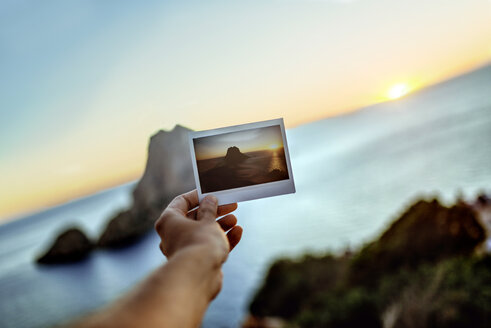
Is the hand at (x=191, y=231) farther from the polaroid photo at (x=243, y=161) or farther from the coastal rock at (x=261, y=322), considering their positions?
the coastal rock at (x=261, y=322)

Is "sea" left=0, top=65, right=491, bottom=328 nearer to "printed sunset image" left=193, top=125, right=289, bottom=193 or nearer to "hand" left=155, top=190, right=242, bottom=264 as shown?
"printed sunset image" left=193, top=125, right=289, bottom=193

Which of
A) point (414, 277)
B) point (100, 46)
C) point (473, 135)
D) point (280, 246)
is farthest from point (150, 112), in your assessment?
point (473, 135)

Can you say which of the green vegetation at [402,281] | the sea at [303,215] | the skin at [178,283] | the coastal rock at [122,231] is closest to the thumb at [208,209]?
the skin at [178,283]

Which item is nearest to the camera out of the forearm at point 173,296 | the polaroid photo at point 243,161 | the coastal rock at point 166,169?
the forearm at point 173,296

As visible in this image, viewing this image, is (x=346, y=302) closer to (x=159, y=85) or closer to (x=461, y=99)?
(x=159, y=85)

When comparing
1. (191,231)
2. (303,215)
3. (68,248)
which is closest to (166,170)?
(191,231)

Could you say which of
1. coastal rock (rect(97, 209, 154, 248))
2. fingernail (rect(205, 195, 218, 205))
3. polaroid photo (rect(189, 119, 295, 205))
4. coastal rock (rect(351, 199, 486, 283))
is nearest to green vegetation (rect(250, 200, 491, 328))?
coastal rock (rect(351, 199, 486, 283))
